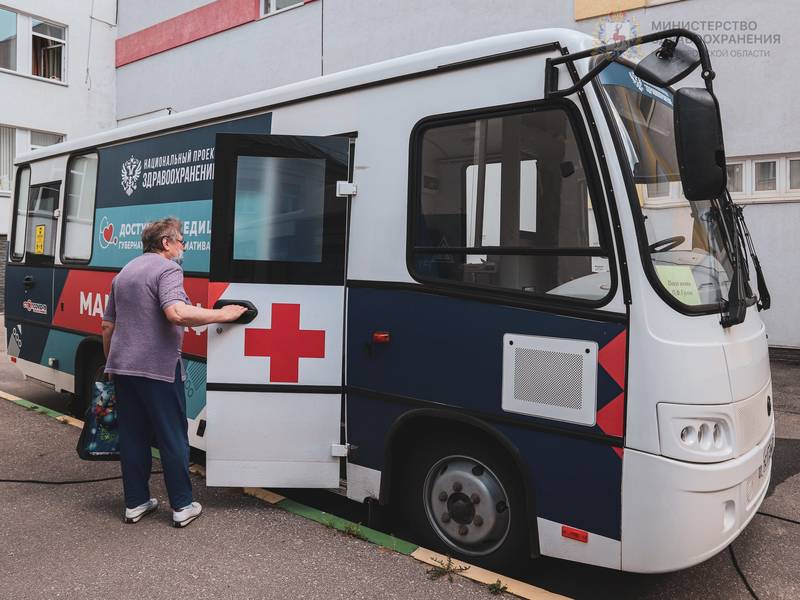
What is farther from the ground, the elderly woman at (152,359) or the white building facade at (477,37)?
the white building facade at (477,37)

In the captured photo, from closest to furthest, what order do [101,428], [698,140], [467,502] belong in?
[698,140] < [467,502] < [101,428]

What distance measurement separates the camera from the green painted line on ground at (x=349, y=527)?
3802 millimetres

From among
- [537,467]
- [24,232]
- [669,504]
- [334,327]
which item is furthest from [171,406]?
[24,232]

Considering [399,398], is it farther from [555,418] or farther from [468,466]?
[555,418]

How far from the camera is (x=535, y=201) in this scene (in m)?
3.34

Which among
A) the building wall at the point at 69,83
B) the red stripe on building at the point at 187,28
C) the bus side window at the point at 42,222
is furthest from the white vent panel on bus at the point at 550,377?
the building wall at the point at 69,83

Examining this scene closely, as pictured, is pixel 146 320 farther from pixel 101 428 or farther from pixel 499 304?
pixel 499 304

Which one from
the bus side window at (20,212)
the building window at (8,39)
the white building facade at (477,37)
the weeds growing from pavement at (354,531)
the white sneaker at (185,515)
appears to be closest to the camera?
the weeds growing from pavement at (354,531)

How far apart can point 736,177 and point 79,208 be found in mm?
8512

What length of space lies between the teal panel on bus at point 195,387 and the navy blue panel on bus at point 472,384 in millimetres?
1352

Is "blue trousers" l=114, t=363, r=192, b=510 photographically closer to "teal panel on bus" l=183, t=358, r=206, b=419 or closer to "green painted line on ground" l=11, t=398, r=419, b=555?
"green painted line on ground" l=11, t=398, r=419, b=555

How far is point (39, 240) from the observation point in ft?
22.7

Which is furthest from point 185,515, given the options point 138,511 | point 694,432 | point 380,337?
point 694,432

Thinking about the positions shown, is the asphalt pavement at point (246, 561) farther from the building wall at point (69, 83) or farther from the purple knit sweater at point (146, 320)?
the building wall at point (69, 83)
